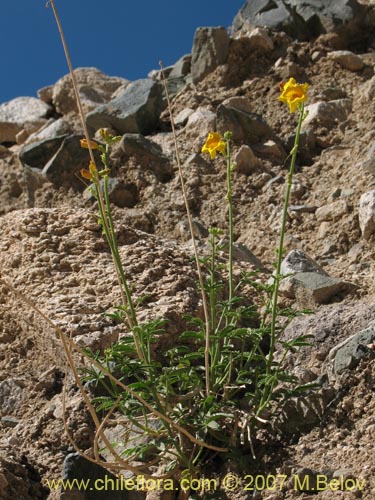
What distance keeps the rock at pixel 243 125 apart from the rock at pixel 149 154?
45 centimetres

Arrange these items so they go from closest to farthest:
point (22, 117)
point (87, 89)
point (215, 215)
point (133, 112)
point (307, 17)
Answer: point (215, 215) → point (133, 112) → point (307, 17) → point (22, 117) → point (87, 89)

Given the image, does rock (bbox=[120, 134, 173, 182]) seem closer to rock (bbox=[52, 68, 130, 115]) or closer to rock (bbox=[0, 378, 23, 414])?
rock (bbox=[52, 68, 130, 115])

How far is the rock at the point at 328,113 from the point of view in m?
5.12

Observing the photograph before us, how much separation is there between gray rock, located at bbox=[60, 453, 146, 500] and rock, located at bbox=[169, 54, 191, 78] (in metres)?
4.43

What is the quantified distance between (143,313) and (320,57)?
354 centimetres

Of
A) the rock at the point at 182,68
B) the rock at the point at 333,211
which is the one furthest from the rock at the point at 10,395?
the rock at the point at 182,68

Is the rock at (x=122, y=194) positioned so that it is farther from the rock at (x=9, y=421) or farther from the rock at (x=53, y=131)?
the rock at (x=9, y=421)

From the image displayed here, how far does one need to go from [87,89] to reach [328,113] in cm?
249

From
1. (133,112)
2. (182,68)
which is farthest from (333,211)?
(182,68)

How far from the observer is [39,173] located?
512cm

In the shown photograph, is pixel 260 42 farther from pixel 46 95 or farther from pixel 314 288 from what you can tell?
pixel 314 288

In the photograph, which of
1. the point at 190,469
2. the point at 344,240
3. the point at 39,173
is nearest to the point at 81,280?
the point at 190,469

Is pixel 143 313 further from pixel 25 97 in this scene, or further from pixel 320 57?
pixel 25 97

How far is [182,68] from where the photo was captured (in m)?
6.27
